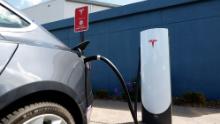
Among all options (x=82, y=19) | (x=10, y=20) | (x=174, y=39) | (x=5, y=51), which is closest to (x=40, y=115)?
(x=5, y=51)

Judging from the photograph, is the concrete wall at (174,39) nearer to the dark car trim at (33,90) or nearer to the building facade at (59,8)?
the dark car trim at (33,90)

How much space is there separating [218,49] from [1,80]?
8251 millimetres

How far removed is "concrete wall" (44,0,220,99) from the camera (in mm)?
10297

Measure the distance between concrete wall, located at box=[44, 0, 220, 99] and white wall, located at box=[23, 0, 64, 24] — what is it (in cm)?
1714

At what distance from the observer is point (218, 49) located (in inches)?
399

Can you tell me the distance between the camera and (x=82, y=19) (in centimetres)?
827

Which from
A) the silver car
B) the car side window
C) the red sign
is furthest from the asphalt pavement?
the car side window

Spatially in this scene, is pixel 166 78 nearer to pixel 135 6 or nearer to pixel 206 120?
pixel 206 120

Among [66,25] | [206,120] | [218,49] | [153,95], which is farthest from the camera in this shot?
[66,25]

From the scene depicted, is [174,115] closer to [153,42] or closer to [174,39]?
[153,42]

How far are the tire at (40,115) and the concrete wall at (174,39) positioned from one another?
7556 mm

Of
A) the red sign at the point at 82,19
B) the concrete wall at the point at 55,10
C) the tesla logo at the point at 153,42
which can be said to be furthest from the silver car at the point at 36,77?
the concrete wall at the point at 55,10

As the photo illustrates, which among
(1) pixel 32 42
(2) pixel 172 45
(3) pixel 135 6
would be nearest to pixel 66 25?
(3) pixel 135 6

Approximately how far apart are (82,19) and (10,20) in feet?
16.8
